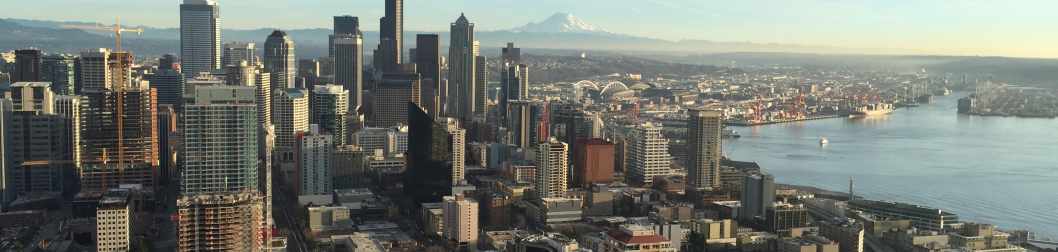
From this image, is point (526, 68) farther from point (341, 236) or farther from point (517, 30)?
point (341, 236)

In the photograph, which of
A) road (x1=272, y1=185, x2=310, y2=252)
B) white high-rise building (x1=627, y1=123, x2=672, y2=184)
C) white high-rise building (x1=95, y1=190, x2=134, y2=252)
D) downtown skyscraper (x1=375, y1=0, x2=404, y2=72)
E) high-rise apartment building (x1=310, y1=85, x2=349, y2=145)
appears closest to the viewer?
white high-rise building (x1=95, y1=190, x2=134, y2=252)

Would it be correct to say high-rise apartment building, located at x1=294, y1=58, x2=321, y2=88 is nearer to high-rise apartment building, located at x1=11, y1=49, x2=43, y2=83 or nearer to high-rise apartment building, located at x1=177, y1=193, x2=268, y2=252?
high-rise apartment building, located at x1=11, y1=49, x2=43, y2=83

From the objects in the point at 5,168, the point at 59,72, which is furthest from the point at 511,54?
the point at 5,168

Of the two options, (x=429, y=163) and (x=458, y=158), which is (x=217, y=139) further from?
(x=458, y=158)

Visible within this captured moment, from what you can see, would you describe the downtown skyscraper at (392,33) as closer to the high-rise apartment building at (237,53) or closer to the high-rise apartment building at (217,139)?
the high-rise apartment building at (237,53)

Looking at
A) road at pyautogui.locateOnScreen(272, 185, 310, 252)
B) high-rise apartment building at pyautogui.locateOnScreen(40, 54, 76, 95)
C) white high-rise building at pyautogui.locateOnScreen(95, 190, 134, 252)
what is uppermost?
high-rise apartment building at pyautogui.locateOnScreen(40, 54, 76, 95)

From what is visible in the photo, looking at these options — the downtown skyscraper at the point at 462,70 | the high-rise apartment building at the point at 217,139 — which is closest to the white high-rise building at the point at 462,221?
the high-rise apartment building at the point at 217,139

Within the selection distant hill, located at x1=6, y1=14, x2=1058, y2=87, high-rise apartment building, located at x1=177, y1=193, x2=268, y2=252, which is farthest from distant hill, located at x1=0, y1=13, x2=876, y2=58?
high-rise apartment building, located at x1=177, y1=193, x2=268, y2=252

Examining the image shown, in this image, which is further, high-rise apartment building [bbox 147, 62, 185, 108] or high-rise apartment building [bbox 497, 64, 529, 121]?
high-rise apartment building [bbox 497, 64, 529, 121]
